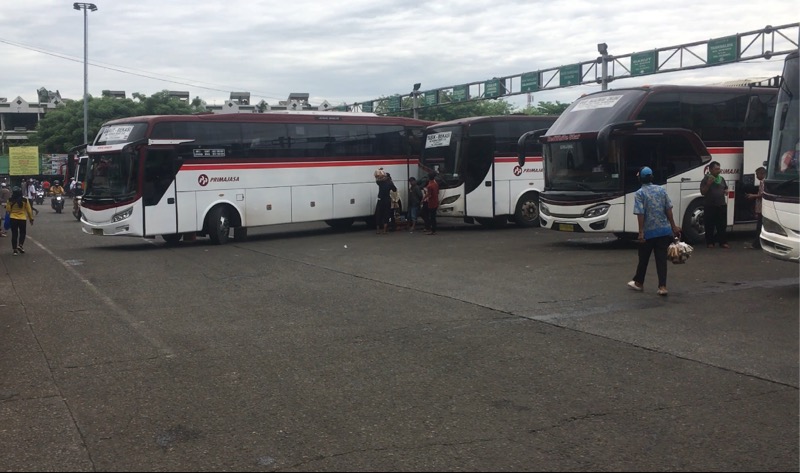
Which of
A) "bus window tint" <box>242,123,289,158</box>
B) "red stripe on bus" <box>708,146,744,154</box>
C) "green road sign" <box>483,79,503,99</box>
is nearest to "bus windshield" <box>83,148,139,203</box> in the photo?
"bus window tint" <box>242,123,289,158</box>

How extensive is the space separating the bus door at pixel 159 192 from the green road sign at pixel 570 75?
21145mm

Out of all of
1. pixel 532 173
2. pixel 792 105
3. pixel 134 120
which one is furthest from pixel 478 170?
pixel 792 105

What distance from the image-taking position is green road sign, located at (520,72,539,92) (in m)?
38.8

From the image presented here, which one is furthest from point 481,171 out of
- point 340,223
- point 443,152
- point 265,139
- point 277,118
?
point 265,139

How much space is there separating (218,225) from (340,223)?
18.1 feet

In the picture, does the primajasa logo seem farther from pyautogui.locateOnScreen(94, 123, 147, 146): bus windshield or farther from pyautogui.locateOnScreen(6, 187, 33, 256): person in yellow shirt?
pyautogui.locateOnScreen(6, 187, 33, 256): person in yellow shirt

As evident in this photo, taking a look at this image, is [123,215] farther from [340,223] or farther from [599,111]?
[599,111]

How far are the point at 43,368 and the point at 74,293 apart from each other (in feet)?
17.5

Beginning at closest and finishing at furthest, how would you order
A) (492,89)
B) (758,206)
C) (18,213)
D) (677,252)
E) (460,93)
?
(677,252) → (758,206) → (18,213) → (492,89) → (460,93)

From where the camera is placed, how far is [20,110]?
94812 mm

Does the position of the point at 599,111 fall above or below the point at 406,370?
above

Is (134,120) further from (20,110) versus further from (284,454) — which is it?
(20,110)

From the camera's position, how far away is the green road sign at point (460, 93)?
4416 centimetres

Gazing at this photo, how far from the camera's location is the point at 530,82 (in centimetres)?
3912
